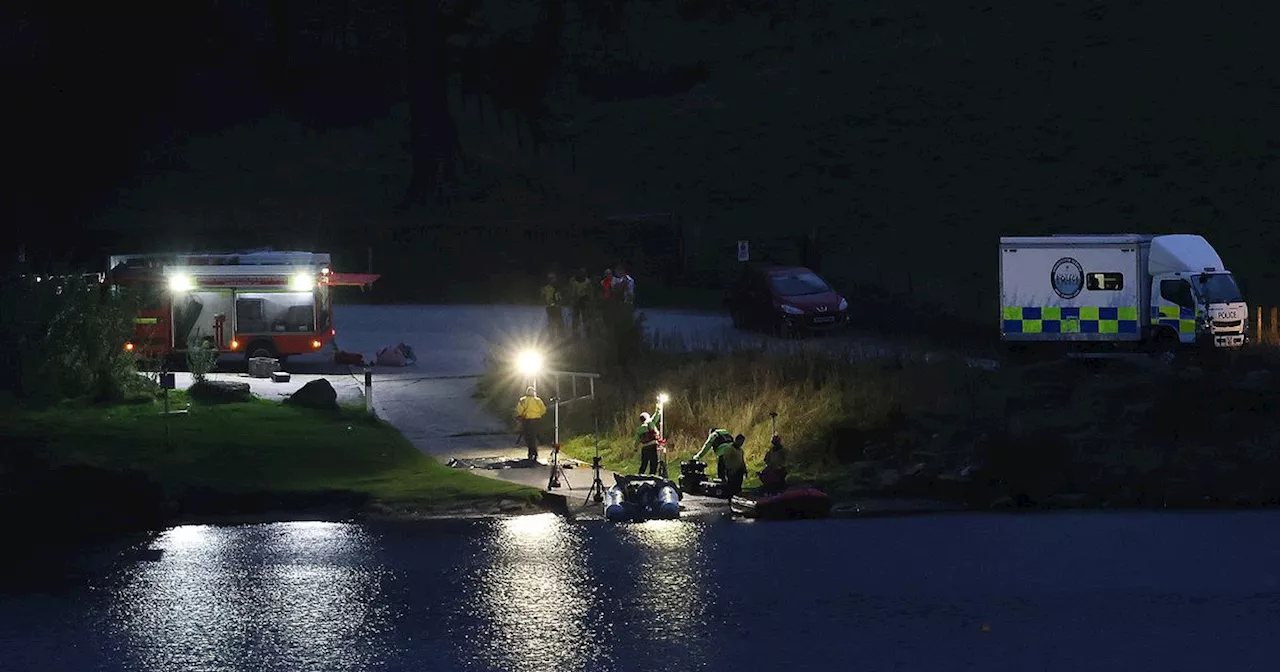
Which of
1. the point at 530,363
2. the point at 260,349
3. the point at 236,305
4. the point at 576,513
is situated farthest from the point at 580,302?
the point at 576,513

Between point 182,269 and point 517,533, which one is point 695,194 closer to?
point 182,269

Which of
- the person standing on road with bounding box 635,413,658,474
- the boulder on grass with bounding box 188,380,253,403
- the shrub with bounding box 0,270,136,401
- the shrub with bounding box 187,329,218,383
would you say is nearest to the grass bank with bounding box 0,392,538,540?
the boulder on grass with bounding box 188,380,253,403

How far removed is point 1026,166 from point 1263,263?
1441cm

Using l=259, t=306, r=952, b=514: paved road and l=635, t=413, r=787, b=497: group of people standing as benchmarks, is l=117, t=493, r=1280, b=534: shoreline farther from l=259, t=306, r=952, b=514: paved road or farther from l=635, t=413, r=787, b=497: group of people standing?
l=259, t=306, r=952, b=514: paved road

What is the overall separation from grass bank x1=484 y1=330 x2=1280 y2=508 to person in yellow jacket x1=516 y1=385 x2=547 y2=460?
47.2 inches

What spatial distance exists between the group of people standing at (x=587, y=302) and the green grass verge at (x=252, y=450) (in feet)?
20.9

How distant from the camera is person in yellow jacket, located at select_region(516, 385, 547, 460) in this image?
80.5ft

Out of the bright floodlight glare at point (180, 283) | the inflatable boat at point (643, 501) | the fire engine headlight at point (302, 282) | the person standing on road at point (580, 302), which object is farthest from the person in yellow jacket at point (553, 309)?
the inflatable boat at point (643, 501)

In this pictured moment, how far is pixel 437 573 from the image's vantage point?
17.9 metres

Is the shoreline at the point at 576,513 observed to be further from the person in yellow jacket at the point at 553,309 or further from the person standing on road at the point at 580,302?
the person in yellow jacket at the point at 553,309

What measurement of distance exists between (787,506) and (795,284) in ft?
60.4

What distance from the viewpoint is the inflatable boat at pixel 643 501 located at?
21.1m

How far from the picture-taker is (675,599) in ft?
54.0

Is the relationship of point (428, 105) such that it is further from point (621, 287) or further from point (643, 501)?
point (643, 501)
